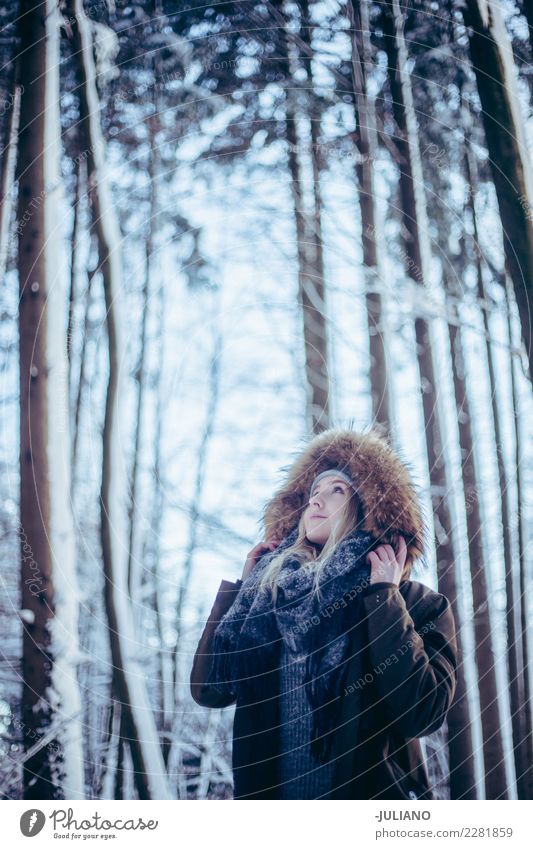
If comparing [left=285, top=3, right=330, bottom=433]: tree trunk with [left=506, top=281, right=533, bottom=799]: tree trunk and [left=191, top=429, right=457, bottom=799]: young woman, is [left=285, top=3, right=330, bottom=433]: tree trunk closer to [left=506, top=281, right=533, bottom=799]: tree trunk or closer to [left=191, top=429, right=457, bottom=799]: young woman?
[left=191, top=429, right=457, bottom=799]: young woman

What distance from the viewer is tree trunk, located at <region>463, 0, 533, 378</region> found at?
3.47 feet

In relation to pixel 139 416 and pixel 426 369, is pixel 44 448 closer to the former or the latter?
pixel 139 416

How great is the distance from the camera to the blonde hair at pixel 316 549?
92 cm

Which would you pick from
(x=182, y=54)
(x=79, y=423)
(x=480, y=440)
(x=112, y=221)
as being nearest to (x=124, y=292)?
(x=112, y=221)

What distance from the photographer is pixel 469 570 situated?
3.35 feet

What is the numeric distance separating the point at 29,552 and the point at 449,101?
37.5 inches

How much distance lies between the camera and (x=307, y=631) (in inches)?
35.5

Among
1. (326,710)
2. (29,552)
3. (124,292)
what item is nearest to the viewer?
(326,710)

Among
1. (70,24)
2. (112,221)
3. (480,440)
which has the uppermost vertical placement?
(70,24)
